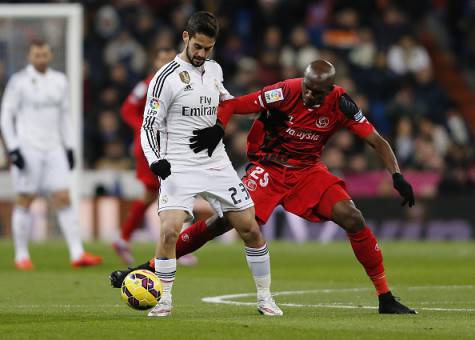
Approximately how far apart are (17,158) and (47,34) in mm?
5439

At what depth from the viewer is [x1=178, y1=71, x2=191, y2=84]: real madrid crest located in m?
9.12

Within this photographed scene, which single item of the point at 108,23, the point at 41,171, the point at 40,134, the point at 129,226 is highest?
the point at 108,23

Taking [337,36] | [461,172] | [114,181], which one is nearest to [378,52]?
[337,36]

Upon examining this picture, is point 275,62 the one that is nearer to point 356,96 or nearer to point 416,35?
point 356,96

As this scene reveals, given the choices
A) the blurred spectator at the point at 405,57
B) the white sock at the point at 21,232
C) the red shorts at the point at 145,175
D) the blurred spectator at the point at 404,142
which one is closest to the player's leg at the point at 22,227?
the white sock at the point at 21,232

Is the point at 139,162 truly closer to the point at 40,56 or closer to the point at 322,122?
the point at 40,56

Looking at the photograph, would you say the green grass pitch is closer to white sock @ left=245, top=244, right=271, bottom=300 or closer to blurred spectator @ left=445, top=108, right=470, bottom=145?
white sock @ left=245, top=244, right=271, bottom=300

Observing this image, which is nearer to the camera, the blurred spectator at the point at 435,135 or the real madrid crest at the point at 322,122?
the real madrid crest at the point at 322,122

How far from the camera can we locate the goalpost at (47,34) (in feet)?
64.2

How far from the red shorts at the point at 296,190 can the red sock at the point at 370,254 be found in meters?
0.29

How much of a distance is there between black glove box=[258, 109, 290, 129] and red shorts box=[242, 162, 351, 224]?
32cm

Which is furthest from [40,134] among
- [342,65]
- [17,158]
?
[342,65]

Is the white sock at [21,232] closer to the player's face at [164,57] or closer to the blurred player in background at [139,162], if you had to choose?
the blurred player in background at [139,162]

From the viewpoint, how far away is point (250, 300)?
35.6 feet
